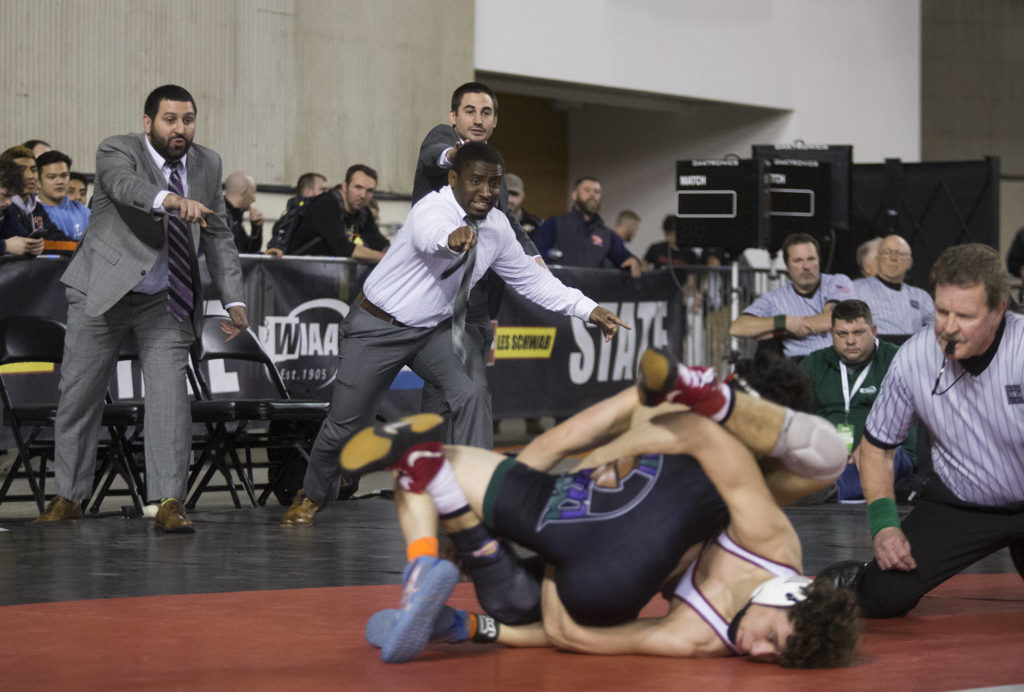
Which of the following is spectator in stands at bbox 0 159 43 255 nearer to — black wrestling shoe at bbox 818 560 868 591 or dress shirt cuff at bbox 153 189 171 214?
dress shirt cuff at bbox 153 189 171 214

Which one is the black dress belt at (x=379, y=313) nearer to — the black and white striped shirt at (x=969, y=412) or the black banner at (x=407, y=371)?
the black and white striped shirt at (x=969, y=412)

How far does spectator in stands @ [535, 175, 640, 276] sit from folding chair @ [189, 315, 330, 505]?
12.5 feet

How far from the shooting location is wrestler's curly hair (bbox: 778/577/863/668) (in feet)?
10.3

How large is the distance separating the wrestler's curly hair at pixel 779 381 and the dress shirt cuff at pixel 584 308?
1.73m

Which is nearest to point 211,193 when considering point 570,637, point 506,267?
point 506,267

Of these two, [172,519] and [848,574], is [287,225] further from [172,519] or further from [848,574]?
[848,574]

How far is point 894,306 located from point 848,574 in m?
4.70

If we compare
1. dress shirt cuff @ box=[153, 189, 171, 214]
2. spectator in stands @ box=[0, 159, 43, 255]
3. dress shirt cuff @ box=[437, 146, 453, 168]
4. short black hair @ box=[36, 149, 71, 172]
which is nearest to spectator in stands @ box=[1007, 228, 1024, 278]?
dress shirt cuff @ box=[437, 146, 453, 168]

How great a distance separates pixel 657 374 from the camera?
9.77 ft

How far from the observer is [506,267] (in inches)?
215

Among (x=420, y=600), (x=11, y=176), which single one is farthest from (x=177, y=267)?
(x=420, y=600)

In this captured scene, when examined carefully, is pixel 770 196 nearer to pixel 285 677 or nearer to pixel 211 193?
pixel 211 193

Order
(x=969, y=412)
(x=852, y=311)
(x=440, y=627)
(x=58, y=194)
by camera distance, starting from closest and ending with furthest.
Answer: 1. (x=440, y=627)
2. (x=969, y=412)
3. (x=852, y=311)
4. (x=58, y=194)

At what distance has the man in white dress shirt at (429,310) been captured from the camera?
17.3ft
